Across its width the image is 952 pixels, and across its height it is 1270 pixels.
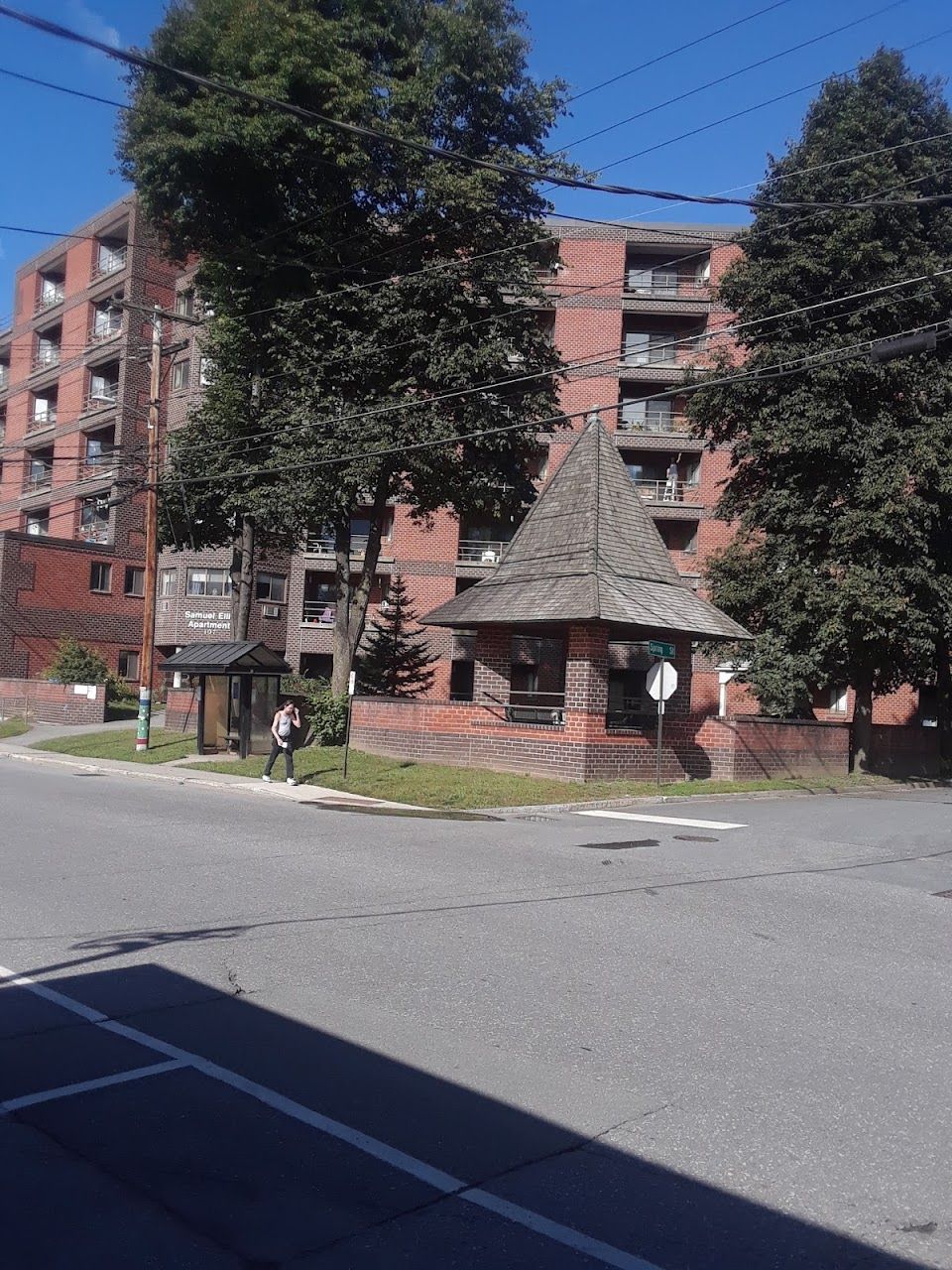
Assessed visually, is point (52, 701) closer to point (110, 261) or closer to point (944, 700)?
point (110, 261)

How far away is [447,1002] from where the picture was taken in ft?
22.5

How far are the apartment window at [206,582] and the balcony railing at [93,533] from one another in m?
5.90

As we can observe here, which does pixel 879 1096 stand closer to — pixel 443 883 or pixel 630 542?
pixel 443 883

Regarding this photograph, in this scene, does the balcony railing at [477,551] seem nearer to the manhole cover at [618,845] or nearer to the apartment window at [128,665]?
the apartment window at [128,665]

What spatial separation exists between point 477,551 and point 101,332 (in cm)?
2118

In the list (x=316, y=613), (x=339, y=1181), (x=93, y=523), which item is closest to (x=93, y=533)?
(x=93, y=523)

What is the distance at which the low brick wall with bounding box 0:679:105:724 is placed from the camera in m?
38.3

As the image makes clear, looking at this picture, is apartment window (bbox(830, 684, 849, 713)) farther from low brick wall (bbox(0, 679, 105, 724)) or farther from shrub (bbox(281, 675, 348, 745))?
low brick wall (bbox(0, 679, 105, 724))

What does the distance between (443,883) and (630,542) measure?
16.0m

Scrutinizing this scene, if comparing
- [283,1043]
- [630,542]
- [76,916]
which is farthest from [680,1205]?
[630,542]

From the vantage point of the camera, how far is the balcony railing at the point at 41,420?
5538 centimetres

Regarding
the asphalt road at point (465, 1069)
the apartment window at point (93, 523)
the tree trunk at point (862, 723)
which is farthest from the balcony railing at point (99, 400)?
the asphalt road at point (465, 1069)

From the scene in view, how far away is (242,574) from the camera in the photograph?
31.2 metres

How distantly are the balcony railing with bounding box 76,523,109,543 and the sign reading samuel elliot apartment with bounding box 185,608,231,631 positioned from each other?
6746 mm
